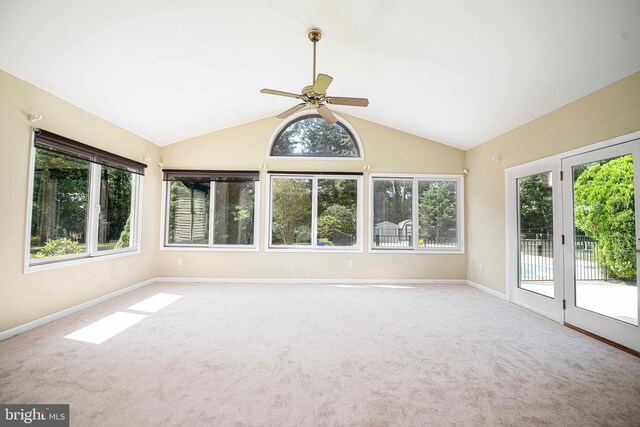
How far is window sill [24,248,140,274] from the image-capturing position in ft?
10.3

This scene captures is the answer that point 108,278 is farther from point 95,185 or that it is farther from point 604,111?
point 604,111

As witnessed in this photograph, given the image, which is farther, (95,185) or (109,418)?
(95,185)

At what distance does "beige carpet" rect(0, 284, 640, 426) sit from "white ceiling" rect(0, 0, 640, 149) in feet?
8.55

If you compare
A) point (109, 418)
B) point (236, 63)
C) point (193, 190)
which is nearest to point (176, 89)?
point (236, 63)

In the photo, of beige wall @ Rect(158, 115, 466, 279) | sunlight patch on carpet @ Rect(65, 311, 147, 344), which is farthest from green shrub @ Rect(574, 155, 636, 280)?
sunlight patch on carpet @ Rect(65, 311, 147, 344)

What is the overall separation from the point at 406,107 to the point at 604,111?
2287mm

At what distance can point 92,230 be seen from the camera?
3.99 meters

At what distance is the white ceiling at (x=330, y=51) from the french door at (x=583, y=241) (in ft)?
2.64

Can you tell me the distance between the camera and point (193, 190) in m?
5.55

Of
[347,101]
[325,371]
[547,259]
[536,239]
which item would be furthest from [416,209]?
[325,371]

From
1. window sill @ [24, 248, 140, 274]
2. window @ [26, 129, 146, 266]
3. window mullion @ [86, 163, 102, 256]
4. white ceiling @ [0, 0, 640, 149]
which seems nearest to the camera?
white ceiling @ [0, 0, 640, 149]

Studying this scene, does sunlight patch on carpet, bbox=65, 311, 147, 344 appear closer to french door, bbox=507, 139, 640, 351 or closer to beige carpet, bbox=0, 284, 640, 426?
beige carpet, bbox=0, 284, 640, 426

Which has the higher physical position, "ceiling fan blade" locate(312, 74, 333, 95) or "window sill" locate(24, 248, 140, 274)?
"ceiling fan blade" locate(312, 74, 333, 95)

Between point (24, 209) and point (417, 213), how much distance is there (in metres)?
5.44
